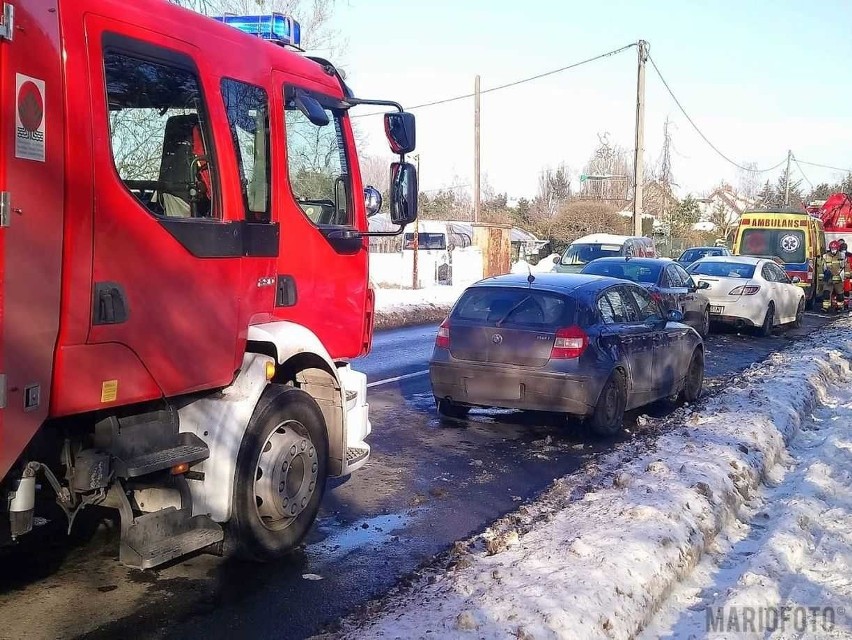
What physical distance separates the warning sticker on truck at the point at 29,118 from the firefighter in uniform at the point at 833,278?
25842 mm

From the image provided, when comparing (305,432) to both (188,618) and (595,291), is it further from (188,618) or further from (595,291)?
(595,291)

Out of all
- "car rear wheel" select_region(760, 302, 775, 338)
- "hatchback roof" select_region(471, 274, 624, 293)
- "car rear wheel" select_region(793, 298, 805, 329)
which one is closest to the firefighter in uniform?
"car rear wheel" select_region(793, 298, 805, 329)

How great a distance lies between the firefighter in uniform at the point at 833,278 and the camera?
25703 mm

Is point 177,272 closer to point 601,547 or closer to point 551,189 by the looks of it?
point 601,547

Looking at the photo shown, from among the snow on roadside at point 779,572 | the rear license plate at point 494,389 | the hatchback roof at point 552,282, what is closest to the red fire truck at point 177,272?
the snow on roadside at point 779,572

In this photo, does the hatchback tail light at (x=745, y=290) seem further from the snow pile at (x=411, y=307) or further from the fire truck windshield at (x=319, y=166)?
the fire truck windshield at (x=319, y=166)

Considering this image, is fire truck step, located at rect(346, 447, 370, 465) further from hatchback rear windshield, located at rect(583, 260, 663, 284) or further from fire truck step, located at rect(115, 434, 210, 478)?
hatchback rear windshield, located at rect(583, 260, 663, 284)

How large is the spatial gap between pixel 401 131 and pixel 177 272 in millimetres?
2028

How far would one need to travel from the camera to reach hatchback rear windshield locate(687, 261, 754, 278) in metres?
18.8

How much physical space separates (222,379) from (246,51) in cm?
185

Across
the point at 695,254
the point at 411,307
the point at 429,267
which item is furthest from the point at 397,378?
the point at 695,254

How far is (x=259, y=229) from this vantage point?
4969mm

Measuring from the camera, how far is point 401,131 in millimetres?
5746

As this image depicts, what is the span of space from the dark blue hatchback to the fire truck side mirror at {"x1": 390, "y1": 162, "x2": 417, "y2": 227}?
10.0 ft
